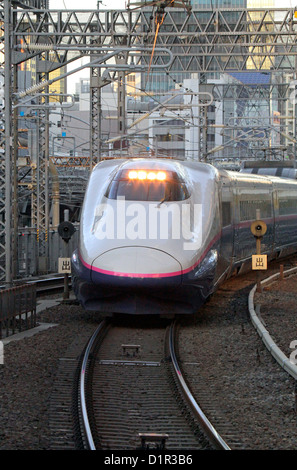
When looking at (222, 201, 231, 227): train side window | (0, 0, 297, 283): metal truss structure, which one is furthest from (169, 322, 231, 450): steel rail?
(0, 0, 297, 283): metal truss structure

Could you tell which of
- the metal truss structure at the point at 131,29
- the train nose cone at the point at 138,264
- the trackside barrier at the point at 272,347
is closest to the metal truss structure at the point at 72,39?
the metal truss structure at the point at 131,29

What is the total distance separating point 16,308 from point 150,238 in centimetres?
255

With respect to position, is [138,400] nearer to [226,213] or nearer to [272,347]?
[272,347]

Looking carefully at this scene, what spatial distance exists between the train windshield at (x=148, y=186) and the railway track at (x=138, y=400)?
9.33 feet

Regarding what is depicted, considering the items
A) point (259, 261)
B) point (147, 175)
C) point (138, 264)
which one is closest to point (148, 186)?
point (147, 175)

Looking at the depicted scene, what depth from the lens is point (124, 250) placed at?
14625 millimetres

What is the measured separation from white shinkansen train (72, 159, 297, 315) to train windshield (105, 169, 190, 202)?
0.7 inches

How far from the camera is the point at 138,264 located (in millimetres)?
14430

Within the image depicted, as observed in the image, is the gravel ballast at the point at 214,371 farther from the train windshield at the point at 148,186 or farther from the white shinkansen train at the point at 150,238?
the train windshield at the point at 148,186

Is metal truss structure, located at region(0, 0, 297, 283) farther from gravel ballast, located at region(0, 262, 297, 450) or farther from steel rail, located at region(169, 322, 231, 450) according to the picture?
steel rail, located at region(169, 322, 231, 450)
